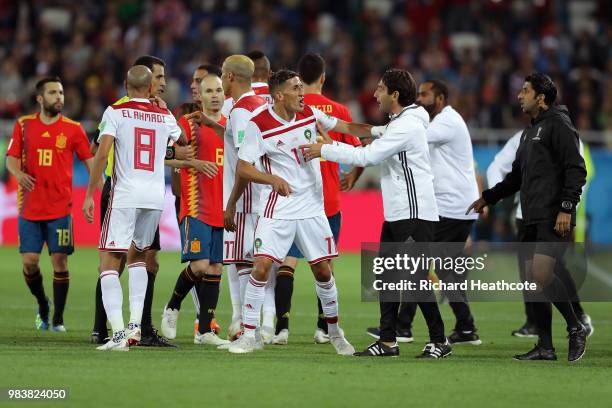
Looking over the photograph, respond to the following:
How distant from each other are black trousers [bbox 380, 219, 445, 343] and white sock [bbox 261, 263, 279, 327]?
167 cm

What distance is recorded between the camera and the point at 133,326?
394 inches

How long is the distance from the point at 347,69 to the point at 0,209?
25.0 ft

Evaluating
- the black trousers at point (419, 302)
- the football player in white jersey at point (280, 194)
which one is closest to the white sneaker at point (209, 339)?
the football player in white jersey at point (280, 194)

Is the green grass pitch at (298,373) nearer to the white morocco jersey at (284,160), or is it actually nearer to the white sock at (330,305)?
the white sock at (330,305)

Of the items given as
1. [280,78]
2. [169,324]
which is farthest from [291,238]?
[169,324]

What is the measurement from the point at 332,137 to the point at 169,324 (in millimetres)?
2264

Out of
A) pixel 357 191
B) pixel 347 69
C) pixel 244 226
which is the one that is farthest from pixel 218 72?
pixel 347 69

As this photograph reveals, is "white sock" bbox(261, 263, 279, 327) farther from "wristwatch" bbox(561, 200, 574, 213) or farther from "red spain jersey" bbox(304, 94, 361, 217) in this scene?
"wristwatch" bbox(561, 200, 574, 213)

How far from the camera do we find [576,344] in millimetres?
9609

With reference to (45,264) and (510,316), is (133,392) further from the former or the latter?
(45,264)

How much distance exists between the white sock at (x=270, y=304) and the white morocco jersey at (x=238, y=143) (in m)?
0.81

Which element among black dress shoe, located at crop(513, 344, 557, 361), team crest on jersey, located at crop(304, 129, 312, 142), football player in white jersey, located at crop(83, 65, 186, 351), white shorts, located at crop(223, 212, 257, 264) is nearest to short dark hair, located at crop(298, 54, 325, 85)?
white shorts, located at crop(223, 212, 257, 264)

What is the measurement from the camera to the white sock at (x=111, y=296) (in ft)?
32.4

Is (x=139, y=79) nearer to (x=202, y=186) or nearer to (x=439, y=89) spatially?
(x=202, y=186)
